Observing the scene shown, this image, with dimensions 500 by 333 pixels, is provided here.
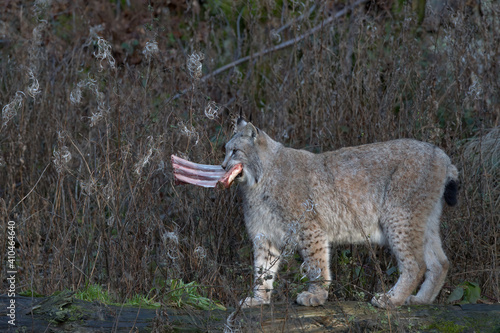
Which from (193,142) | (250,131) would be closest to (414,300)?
(250,131)

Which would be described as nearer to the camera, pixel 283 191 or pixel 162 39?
pixel 283 191

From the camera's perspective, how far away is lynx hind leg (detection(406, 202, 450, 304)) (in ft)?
15.3

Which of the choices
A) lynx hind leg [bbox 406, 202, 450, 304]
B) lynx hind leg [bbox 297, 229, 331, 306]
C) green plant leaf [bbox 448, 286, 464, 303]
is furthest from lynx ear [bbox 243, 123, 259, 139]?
green plant leaf [bbox 448, 286, 464, 303]

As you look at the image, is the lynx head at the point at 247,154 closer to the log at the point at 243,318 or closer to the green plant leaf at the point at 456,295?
the log at the point at 243,318

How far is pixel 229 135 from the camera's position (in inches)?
233

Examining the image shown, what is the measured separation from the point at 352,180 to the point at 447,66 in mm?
3376

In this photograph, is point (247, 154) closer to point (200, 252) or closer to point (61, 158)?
point (200, 252)

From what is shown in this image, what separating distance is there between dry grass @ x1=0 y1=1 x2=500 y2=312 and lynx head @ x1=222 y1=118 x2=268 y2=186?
0.34 m

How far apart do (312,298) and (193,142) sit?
2438 mm

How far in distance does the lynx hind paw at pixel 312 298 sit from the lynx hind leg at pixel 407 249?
62 centimetres

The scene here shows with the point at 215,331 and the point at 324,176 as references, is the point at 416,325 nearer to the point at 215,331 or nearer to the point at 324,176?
the point at 215,331

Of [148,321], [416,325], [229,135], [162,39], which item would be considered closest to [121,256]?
[148,321]

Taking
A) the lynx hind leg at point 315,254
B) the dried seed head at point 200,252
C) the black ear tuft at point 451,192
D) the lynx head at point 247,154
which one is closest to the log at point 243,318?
the lynx hind leg at point 315,254

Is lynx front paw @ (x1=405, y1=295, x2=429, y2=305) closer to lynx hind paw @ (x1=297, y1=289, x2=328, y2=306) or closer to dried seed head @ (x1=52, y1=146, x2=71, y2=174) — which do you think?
lynx hind paw @ (x1=297, y1=289, x2=328, y2=306)
